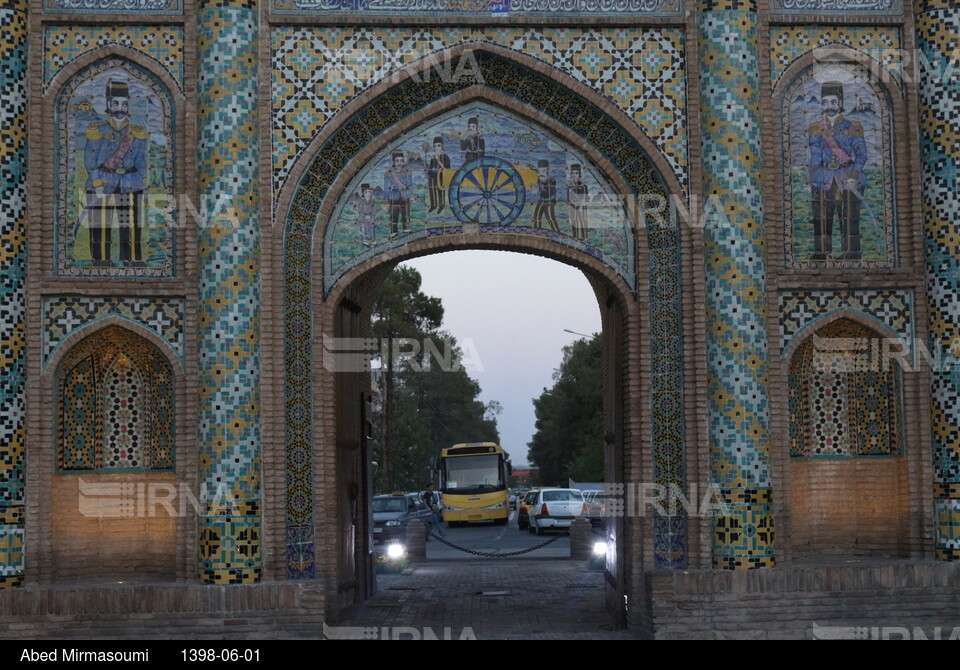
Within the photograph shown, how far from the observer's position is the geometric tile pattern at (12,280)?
12.3 m

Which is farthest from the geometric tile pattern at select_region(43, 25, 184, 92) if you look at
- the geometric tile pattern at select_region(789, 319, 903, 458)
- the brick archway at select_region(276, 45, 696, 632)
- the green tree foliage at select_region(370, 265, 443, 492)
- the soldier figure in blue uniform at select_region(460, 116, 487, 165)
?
the green tree foliage at select_region(370, 265, 443, 492)

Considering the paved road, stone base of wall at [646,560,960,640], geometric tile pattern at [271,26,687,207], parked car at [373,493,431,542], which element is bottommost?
parked car at [373,493,431,542]

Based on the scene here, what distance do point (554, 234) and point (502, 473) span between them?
80.8ft

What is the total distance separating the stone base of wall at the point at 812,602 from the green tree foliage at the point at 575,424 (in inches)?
1616

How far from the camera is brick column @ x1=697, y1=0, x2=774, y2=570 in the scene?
12578 mm

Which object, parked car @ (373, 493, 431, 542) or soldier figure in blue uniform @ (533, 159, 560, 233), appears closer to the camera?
soldier figure in blue uniform @ (533, 159, 560, 233)

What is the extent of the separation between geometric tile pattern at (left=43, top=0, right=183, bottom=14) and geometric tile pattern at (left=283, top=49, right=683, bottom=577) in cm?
206

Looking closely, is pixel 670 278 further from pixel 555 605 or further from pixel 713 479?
pixel 555 605

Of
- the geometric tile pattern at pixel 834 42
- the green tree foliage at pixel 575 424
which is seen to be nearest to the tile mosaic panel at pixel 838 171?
the geometric tile pattern at pixel 834 42

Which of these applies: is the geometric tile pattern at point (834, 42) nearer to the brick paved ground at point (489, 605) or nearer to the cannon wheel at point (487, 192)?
the cannon wheel at point (487, 192)

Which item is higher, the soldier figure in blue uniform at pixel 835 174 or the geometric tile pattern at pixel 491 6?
the geometric tile pattern at pixel 491 6

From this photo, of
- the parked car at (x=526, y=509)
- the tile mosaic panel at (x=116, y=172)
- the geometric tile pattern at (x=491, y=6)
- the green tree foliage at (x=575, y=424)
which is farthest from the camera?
the green tree foliage at (x=575, y=424)

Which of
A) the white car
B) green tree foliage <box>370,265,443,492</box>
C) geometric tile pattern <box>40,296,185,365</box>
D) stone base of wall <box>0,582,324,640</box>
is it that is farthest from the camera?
green tree foliage <box>370,265,443,492</box>

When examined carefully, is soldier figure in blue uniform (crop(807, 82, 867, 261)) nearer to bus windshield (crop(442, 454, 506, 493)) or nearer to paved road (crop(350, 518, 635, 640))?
paved road (crop(350, 518, 635, 640))
